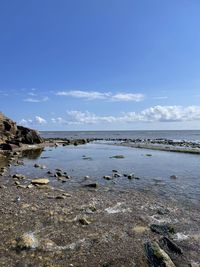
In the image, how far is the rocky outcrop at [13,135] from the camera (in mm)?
60600

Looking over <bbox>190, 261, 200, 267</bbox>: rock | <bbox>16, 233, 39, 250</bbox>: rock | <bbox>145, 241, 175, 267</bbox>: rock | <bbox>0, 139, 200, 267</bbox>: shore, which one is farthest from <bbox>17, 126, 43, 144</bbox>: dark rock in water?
<bbox>190, 261, 200, 267</bbox>: rock

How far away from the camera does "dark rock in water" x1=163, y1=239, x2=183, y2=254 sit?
38.2 ft

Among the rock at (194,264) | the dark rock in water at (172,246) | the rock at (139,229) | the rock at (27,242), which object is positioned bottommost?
the rock at (194,264)

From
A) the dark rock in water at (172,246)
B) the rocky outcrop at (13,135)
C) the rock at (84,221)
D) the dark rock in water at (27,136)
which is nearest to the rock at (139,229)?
the dark rock in water at (172,246)

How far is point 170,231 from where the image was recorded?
1364 centimetres

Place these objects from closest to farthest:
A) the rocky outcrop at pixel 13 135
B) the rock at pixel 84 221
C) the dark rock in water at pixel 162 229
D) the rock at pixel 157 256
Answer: the rock at pixel 157 256, the dark rock in water at pixel 162 229, the rock at pixel 84 221, the rocky outcrop at pixel 13 135

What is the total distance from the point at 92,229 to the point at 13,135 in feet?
195

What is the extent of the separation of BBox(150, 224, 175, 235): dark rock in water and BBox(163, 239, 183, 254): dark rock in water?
2.96 ft

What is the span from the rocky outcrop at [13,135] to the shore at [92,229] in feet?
136

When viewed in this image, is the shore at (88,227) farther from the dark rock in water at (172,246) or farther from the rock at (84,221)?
the dark rock in water at (172,246)

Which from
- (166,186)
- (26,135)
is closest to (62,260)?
(166,186)

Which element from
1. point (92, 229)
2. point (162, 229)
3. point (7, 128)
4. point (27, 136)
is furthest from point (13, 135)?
point (162, 229)

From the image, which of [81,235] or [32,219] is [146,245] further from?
[32,219]

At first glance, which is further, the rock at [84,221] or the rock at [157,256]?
the rock at [84,221]
